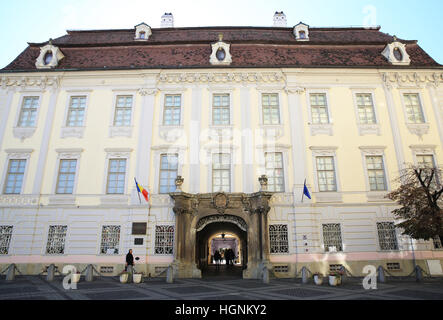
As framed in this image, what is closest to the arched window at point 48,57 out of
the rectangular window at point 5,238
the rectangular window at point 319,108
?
the rectangular window at point 5,238

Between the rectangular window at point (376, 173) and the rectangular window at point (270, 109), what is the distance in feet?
20.4

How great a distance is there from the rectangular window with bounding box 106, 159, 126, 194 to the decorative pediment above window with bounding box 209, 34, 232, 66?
8932 millimetres

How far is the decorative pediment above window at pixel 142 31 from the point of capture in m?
22.2

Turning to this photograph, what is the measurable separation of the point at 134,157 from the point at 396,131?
16.5 metres

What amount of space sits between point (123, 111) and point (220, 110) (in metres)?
6.40

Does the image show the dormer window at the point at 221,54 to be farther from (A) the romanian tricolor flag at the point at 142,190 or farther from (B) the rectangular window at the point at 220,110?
(A) the romanian tricolor flag at the point at 142,190

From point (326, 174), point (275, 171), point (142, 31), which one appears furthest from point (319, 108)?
point (142, 31)

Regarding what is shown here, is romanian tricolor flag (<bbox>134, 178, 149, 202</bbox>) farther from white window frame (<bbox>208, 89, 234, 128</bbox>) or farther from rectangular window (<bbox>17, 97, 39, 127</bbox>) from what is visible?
rectangular window (<bbox>17, 97, 39, 127</bbox>)

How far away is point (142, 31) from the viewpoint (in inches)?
879

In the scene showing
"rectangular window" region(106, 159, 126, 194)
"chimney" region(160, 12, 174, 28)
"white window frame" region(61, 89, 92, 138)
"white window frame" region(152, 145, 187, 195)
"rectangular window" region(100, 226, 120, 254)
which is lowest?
"rectangular window" region(100, 226, 120, 254)

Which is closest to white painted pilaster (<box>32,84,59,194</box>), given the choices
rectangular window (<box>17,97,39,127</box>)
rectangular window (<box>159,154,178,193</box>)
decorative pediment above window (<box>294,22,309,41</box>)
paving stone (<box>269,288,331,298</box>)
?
rectangular window (<box>17,97,39,127</box>)

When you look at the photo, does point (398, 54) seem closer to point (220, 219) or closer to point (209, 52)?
point (209, 52)

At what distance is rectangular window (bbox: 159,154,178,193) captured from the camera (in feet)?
56.0

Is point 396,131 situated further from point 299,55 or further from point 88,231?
point 88,231
